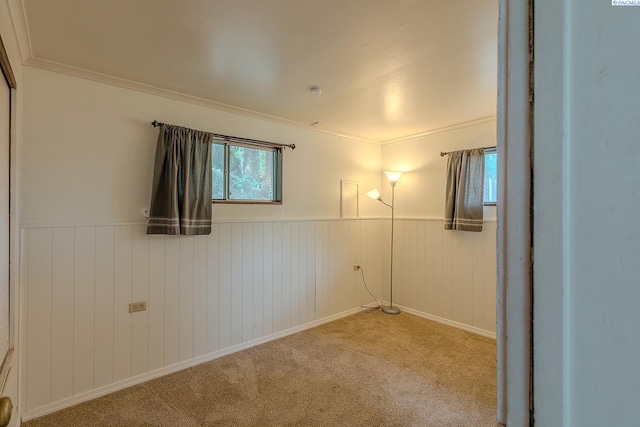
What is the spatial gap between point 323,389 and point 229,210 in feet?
5.87

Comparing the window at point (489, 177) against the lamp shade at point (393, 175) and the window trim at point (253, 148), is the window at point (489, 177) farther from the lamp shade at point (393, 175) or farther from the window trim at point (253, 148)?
the window trim at point (253, 148)

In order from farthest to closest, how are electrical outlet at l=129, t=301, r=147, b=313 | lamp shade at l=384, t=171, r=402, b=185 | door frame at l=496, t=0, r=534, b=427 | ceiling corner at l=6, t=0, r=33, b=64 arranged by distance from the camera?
lamp shade at l=384, t=171, r=402, b=185
electrical outlet at l=129, t=301, r=147, b=313
ceiling corner at l=6, t=0, r=33, b=64
door frame at l=496, t=0, r=534, b=427

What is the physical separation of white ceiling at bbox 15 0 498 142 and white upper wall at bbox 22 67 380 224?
167 mm

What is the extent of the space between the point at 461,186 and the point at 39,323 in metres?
3.89

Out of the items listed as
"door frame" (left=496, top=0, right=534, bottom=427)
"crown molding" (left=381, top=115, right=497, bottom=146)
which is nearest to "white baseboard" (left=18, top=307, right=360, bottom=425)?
"crown molding" (left=381, top=115, right=497, bottom=146)

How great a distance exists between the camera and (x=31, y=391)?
208cm

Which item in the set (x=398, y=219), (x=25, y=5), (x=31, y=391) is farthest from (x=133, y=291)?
(x=398, y=219)

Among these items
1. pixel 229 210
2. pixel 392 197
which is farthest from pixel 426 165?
pixel 229 210

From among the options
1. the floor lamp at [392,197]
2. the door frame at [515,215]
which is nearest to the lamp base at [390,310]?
the floor lamp at [392,197]

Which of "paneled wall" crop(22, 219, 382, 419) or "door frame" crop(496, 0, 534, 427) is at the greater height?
"door frame" crop(496, 0, 534, 427)

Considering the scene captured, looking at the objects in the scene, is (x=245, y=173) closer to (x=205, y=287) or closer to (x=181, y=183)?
(x=181, y=183)

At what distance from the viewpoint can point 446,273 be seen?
376 centimetres

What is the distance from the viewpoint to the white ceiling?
5.26 ft

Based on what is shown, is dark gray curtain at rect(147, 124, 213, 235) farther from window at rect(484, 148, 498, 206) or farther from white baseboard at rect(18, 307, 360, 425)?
window at rect(484, 148, 498, 206)
